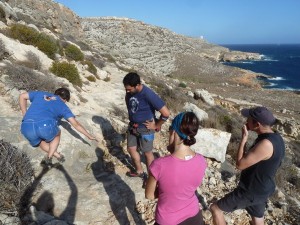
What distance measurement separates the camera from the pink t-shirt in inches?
108

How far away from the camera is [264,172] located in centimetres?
365

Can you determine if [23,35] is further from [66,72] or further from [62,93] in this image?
[62,93]

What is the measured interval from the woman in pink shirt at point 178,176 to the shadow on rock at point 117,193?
200 centimetres

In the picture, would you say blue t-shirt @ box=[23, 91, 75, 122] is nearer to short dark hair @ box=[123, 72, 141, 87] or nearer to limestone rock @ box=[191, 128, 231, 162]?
short dark hair @ box=[123, 72, 141, 87]

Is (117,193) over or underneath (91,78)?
underneath

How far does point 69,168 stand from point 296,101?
36.4 m

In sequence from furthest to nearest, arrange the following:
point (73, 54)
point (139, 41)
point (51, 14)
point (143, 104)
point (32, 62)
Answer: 1. point (139, 41)
2. point (51, 14)
3. point (73, 54)
4. point (32, 62)
5. point (143, 104)

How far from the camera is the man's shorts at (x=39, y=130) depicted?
4.99 m

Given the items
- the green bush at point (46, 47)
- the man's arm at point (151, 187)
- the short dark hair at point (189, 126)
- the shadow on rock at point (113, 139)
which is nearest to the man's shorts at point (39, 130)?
the shadow on rock at point (113, 139)

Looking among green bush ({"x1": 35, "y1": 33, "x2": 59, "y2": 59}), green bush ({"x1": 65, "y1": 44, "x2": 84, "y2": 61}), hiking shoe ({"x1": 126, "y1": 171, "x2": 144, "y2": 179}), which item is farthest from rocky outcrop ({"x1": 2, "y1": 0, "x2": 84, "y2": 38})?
hiking shoe ({"x1": 126, "y1": 171, "x2": 144, "y2": 179})

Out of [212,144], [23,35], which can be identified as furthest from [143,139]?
[23,35]

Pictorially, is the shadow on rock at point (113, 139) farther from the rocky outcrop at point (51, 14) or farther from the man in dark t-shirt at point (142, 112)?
the rocky outcrop at point (51, 14)

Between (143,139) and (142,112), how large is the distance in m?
0.49

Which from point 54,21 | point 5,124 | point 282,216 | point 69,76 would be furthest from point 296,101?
point 5,124
